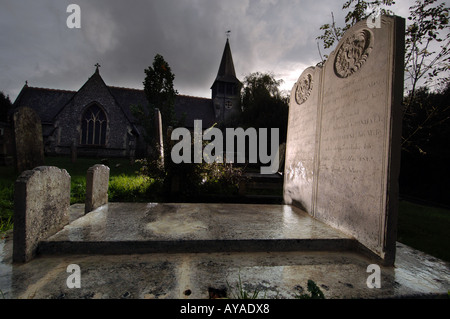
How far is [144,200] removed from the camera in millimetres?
4969

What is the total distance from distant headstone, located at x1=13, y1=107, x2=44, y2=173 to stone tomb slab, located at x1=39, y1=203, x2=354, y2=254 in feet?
15.5

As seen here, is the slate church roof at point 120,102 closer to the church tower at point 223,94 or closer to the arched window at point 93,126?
the church tower at point 223,94

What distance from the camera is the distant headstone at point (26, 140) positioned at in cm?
589

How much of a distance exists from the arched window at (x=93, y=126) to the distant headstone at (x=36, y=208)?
21865mm

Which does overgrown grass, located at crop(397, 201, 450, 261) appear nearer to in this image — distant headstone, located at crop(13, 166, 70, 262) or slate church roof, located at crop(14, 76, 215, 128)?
distant headstone, located at crop(13, 166, 70, 262)

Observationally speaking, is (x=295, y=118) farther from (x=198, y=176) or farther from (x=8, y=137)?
(x=8, y=137)

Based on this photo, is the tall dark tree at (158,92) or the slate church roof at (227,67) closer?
Result: the tall dark tree at (158,92)

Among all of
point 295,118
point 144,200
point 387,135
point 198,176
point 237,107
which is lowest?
point 144,200

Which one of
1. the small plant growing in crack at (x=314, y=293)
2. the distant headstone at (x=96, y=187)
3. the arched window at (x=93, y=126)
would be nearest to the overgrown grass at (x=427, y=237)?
the small plant growing in crack at (x=314, y=293)

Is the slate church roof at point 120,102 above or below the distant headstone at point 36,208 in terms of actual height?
above

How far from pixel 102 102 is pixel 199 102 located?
13.1 m

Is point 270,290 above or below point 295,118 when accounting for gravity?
below
